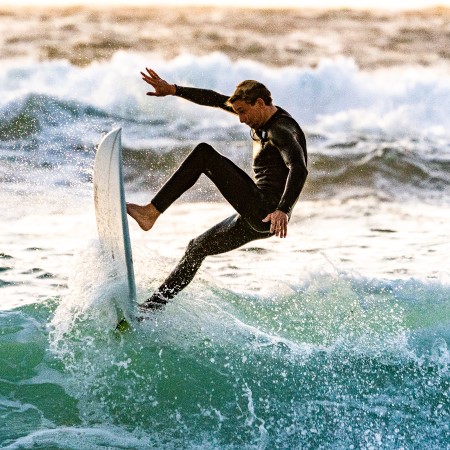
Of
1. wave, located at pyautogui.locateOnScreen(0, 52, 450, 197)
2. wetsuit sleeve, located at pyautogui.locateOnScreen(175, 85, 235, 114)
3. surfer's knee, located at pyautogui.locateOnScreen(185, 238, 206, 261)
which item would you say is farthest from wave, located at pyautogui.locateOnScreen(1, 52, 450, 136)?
surfer's knee, located at pyautogui.locateOnScreen(185, 238, 206, 261)

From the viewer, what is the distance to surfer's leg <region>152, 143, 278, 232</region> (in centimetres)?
611

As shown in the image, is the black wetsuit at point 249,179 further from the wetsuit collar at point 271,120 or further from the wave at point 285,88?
the wave at point 285,88

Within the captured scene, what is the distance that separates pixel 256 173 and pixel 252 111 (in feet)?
1.62

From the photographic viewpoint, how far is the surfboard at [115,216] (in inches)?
245

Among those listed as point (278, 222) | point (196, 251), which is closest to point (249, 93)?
point (278, 222)

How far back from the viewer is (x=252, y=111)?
6109mm

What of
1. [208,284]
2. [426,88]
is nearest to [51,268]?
[208,284]

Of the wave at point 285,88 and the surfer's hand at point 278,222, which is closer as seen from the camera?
the surfer's hand at point 278,222

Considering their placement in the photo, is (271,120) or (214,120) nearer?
(271,120)

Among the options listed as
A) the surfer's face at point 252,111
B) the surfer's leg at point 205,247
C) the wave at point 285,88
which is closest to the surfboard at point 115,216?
the surfer's leg at point 205,247

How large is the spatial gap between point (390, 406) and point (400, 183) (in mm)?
12386

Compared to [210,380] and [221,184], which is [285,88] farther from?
[221,184]

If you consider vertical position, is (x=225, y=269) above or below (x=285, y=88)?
above

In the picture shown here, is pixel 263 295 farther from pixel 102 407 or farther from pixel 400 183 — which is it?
pixel 400 183
